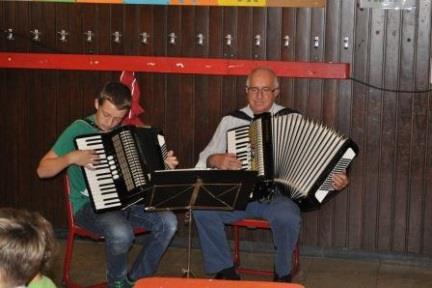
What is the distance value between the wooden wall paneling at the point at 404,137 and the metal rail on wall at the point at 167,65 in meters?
0.35

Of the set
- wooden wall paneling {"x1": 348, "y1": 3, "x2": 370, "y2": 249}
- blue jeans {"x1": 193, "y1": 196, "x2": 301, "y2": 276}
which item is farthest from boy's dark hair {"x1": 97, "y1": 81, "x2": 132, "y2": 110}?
wooden wall paneling {"x1": 348, "y1": 3, "x2": 370, "y2": 249}

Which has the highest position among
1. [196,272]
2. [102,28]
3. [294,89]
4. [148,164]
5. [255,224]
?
[102,28]

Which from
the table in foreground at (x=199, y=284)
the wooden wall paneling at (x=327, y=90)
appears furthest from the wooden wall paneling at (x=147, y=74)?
the table in foreground at (x=199, y=284)

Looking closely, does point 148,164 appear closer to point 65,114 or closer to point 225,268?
point 225,268

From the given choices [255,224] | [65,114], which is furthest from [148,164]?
[65,114]

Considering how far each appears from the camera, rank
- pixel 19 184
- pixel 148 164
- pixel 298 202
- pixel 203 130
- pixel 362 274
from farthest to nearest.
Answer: pixel 19 184
pixel 203 130
pixel 362 274
pixel 298 202
pixel 148 164

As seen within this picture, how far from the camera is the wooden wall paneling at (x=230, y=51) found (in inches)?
177

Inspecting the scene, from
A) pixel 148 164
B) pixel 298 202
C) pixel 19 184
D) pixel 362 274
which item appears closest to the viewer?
pixel 148 164

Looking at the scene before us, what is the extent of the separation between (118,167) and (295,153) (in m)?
0.93

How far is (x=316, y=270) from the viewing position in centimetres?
437

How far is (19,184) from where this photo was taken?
4934 mm

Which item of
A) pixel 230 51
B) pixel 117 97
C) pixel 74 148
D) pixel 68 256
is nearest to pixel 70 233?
pixel 68 256

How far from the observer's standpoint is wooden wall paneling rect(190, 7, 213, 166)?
453 cm

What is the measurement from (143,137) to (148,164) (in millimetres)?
137
